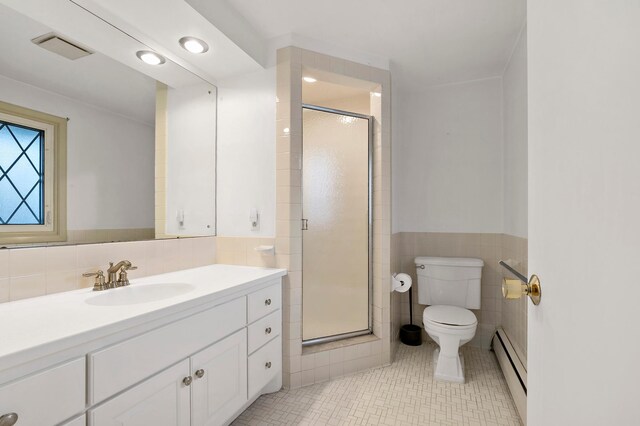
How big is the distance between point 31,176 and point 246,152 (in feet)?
3.71

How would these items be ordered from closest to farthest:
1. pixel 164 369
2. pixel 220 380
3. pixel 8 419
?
pixel 8 419
pixel 164 369
pixel 220 380

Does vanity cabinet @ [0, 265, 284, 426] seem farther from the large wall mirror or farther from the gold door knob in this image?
the gold door knob

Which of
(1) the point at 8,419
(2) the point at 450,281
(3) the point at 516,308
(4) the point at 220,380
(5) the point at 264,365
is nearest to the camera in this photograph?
(1) the point at 8,419

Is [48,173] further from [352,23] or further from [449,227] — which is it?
[449,227]

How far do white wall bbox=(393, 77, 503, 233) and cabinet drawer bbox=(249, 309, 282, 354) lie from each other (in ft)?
4.23

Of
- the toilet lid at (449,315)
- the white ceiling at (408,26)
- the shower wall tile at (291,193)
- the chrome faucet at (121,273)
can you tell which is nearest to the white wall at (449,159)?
Answer: the white ceiling at (408,26)

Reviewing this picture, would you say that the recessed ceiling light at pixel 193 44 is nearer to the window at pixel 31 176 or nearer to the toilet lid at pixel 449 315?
the window at pixel 31 176

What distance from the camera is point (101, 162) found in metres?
1.61

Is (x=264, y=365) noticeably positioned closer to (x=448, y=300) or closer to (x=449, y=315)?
(x=449, y=315)

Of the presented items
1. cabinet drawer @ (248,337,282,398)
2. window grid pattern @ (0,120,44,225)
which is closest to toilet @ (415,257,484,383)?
cabinet drawer @ (248,337,282,398)

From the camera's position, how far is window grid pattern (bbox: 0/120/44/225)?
128cm

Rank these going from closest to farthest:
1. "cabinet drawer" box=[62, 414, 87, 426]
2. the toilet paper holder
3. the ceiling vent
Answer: the toilet paper holder < "cabinet drawer" box=[62, 414, 87, 426] < the ceiling vent
